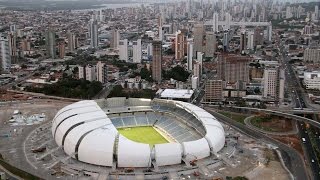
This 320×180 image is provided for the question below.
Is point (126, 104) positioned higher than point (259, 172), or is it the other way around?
point (126, 104)

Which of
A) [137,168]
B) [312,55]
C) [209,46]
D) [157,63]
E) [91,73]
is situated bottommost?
[137,168]

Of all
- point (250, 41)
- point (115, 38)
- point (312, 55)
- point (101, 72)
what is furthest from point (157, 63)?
point (250, 41)

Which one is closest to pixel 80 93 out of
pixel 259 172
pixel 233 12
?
pixel 259 172

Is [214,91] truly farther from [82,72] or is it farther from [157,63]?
[82,72]

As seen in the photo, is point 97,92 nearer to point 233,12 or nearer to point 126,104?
point 126,104

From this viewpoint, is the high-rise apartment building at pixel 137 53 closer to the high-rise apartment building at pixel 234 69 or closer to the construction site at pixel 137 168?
the high-rise apartment building at pixel 234 69

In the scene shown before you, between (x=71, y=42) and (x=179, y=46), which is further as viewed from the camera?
(x=71, y=42)
